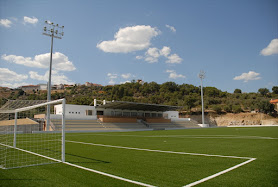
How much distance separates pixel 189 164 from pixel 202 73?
5105 cm

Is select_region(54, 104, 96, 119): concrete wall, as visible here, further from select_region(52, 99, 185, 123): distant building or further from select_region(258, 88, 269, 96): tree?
select_region(258, 88, 269, 96): tree

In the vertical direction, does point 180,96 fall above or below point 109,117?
above

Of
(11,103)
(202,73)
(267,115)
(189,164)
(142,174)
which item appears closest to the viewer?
(142,174)

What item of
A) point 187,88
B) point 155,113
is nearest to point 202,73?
point 155,113

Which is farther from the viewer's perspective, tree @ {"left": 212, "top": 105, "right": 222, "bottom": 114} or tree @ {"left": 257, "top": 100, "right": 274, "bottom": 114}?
tree @ {"left": 212, "top": 105, "right": 222, "bottom": 114}

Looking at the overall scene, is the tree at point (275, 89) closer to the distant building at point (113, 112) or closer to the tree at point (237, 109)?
the tree at point (237, 109)

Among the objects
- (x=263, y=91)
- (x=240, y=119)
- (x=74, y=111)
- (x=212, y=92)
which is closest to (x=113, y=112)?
(x=74, y=111)

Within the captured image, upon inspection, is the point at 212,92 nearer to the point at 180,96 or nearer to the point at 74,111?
the point at 180,96

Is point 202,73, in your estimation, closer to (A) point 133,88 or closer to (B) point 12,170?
(A) point 133,88

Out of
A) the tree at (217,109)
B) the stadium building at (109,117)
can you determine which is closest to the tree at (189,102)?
the tree at (217,109)

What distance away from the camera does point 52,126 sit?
31.6 meters

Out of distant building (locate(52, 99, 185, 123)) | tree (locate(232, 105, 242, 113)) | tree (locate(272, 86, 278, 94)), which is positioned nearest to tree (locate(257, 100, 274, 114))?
tree (locate(232, 105, 242, 113))

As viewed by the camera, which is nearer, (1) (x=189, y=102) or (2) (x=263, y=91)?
(1) (x=189, y=102)

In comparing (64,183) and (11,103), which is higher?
(11,103)
